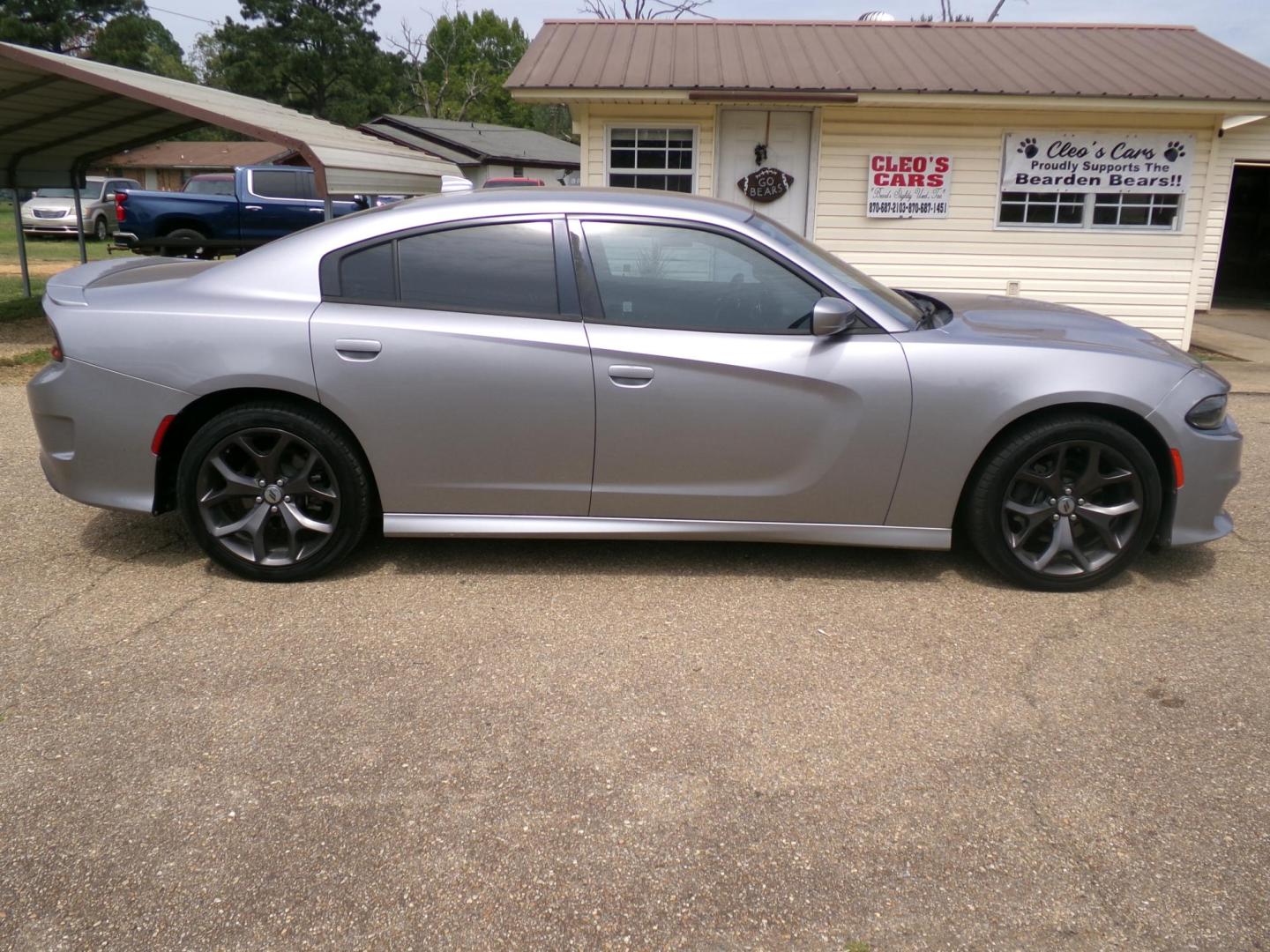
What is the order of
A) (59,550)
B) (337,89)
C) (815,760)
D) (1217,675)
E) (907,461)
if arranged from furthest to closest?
(337,89) → (59,550) → (907,461) → (1217,675) → (815,760)

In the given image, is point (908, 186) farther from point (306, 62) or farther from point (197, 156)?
point (306, 62)

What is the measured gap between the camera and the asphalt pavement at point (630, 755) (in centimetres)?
236

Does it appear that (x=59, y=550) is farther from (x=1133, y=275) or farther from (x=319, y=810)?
(x=1133, y=275)

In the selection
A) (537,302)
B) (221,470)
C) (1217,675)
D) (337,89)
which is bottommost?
(1217,675)

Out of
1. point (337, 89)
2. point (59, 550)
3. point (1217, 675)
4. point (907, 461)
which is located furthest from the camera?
point (337, 89)

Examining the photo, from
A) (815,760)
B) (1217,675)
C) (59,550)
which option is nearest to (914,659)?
(815,760)

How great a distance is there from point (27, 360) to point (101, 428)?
612 centimetres

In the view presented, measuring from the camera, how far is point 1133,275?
1033 centimetres

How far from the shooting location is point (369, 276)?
4.04 metres

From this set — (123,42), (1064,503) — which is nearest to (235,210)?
(1064,503)

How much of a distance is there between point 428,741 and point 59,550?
255 cm

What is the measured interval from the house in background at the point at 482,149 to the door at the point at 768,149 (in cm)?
2422

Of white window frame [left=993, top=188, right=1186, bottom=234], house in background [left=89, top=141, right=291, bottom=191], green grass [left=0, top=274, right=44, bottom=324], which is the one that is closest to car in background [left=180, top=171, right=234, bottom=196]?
green grass [left=0, top=274, right=44, bottom=324]

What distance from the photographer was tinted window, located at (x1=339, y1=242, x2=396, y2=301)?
4031mm
